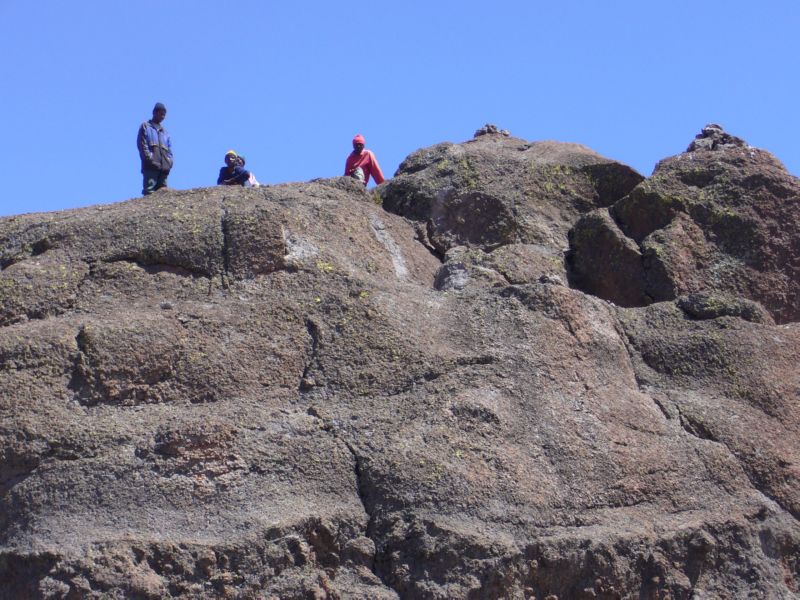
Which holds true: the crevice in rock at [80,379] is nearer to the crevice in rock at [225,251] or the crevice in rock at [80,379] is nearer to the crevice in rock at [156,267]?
the crevice in rock at [156,267]

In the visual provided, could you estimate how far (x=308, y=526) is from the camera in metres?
11.5

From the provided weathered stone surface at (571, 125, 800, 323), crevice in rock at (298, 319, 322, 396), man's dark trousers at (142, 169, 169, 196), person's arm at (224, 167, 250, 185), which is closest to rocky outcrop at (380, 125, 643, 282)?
weathered stone surface at (571, 125, 800, 323)

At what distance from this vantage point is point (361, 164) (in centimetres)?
1950

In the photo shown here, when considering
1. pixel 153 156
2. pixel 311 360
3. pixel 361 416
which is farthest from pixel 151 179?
pixel 361 416

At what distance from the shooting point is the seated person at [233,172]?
1864cm

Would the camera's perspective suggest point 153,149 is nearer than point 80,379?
No

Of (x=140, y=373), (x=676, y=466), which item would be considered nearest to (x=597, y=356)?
(x=676, y=466)

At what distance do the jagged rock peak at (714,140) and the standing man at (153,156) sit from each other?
25.8 feet

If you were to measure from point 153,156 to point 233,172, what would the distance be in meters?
1.33

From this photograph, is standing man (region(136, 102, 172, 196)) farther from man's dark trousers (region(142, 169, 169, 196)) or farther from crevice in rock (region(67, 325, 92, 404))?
crevice in rock (region(67, 325, 92, 404))

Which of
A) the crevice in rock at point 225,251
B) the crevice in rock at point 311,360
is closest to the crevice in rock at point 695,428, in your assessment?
the crevice in rock at point 311,360

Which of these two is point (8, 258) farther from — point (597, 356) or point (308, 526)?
point (597, 356)

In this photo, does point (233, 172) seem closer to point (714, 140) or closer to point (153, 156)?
point (153, 156)

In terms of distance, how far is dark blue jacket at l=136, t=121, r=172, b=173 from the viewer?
19.0 m
